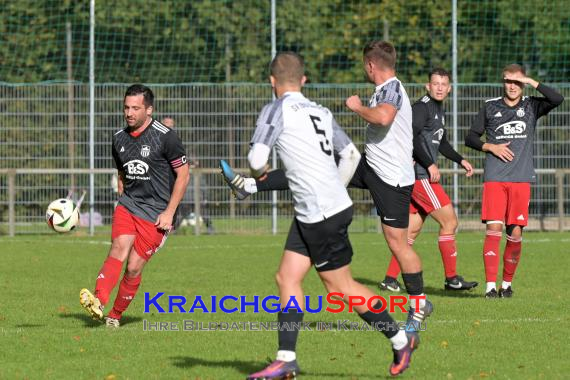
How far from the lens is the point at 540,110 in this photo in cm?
1223

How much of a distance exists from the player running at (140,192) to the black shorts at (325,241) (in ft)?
8.62

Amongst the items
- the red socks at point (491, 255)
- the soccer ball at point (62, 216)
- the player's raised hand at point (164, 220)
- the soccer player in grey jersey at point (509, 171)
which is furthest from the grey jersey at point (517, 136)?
the soccer ball at point (62, 216)

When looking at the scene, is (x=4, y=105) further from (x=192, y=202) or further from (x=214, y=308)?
(x=214, y=308)

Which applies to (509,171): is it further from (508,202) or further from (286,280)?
(286,280)

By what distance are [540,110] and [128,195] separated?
447cm

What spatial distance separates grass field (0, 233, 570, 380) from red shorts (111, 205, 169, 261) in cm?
64

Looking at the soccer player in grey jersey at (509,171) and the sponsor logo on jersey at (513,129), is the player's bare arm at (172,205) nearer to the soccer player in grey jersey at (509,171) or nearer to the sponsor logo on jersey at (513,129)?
the soccer player in grey jersey at (509,171)

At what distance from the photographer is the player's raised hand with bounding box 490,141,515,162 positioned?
12078mm

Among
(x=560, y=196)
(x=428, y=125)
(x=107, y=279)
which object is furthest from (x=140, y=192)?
(x=560, y=196)

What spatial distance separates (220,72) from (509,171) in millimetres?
12341

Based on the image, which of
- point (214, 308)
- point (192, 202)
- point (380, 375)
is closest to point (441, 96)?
point (214, 308)

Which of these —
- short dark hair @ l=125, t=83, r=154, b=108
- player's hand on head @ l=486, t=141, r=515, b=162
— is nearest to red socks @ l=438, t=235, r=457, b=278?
player's hand on head @ l=486, t=141, r=515, b=162

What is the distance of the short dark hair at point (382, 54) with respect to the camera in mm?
9086

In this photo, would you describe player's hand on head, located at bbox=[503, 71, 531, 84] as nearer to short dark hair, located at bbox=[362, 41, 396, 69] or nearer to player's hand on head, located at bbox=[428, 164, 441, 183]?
player's hand on head, located at bbox=[428, 164, 441, 183]
